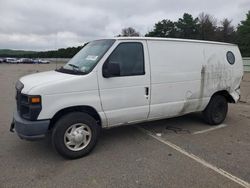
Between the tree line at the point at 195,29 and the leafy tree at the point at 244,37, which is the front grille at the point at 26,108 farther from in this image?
the tree line at the point at 195,29

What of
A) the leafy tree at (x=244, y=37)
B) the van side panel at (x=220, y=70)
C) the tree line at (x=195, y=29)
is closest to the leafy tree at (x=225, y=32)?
the tree line at (x=195, y=29)

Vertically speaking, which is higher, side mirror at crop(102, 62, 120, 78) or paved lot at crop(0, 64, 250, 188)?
side mirror at crop(102, 62, 120, 78)

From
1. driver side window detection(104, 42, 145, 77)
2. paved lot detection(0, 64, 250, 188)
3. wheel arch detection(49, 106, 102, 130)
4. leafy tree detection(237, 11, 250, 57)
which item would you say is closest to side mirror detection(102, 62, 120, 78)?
driver side window detection(104, 42, 145, 77)

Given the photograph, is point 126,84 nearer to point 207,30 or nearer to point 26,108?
point 26,108

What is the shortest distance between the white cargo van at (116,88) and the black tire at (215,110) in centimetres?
7

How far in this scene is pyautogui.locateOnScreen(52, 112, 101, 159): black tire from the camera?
3.82 m

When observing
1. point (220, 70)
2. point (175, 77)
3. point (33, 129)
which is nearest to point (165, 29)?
point (220, 70)

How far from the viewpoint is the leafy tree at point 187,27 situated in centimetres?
5988

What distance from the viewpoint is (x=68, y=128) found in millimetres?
3896

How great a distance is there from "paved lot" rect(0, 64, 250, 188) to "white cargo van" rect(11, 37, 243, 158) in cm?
45

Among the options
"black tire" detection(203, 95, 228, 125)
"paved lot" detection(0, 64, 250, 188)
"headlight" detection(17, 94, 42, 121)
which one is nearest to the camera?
"paved lot" detection(0, 64, 250, 188)

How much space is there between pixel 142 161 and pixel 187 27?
61.0 m

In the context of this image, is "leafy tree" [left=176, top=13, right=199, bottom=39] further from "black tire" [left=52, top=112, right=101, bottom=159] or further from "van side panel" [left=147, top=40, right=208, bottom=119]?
"black tire" [left=52, top=112, right=101, bottom=159]

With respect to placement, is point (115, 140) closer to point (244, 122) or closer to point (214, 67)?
point (214, 67)
